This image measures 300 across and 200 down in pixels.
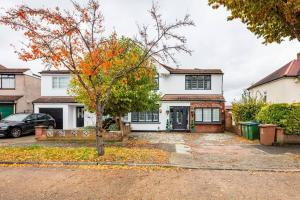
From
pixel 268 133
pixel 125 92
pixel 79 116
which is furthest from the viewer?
pixel 79 116

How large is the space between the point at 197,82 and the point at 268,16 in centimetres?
1579

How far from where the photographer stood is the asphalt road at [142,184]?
6.42 m

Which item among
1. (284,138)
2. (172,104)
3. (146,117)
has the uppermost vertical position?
(172,104)

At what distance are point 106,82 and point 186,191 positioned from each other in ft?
35.0

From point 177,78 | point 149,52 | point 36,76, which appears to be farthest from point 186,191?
point 36,76

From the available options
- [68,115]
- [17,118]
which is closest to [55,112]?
[68,115]

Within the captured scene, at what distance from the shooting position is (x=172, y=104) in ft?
84.0

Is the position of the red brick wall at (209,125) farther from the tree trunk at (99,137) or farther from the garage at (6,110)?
the garage at (6,110)

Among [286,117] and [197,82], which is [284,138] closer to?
[286,117]

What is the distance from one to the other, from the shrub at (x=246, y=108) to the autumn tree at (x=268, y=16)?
29.9 feet

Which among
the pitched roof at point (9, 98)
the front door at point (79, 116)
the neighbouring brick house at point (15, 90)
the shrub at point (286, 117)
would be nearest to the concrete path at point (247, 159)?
the shrub at point (286, 117)

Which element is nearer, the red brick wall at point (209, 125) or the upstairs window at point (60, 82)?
the red brick wall at point (209, 125)

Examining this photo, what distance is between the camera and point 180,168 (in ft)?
30.8

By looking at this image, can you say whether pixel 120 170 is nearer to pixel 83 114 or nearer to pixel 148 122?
pixel 148 122
